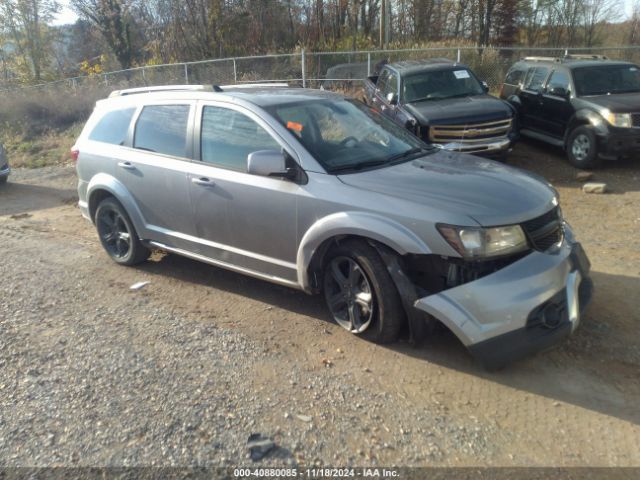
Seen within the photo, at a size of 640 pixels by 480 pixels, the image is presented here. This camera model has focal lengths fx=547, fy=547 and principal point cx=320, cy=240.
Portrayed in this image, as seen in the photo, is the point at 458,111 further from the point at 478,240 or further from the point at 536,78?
the point at 478,240

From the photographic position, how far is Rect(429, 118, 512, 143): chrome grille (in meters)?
8.69

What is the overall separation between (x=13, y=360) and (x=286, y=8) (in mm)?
26061

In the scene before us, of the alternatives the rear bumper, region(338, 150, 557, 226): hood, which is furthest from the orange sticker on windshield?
the rear bumper

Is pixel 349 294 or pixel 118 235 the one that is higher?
pixel 349 294

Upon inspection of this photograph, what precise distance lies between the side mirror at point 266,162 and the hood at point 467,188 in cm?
46

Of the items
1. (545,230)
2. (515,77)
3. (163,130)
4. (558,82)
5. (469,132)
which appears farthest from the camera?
(515,77)

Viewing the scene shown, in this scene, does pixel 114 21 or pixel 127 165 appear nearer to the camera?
pixel 127 165

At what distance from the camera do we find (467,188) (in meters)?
3.79

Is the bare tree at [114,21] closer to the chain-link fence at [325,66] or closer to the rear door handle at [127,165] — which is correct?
the chain-link fence at [325,66]

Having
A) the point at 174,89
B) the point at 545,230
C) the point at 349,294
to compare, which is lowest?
the point at 349,294

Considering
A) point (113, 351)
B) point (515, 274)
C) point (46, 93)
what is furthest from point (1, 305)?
point (46, 93)

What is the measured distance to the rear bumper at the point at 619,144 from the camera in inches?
339

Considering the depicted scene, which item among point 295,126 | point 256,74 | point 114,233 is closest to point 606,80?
point 295,126

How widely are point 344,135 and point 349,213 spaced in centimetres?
102
